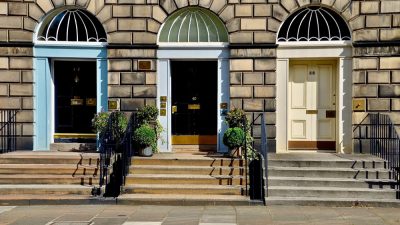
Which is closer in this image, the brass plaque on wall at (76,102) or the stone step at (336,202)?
the stone step at (336,202)

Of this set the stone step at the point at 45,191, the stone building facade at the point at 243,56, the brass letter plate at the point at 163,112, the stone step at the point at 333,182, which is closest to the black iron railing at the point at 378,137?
the stone building facade at the point at 243,56

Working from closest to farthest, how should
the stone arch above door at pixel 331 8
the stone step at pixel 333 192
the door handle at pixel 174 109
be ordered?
the stone step at pixel 333 192
the stone arch above door at pixel 331 8
the door handle at pixel 174 109

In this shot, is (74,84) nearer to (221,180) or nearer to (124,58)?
(124,58)

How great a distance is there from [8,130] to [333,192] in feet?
26.6

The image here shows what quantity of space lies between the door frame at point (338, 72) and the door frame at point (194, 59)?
4.51 ft

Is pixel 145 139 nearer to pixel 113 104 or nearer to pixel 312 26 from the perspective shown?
pixel 113 104

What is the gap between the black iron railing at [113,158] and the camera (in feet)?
36.7

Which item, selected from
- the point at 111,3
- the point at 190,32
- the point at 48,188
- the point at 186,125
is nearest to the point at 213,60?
the point at 190,32

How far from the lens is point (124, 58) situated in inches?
526

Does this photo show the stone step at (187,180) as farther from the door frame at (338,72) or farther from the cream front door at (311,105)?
the cream front door at (311,105)

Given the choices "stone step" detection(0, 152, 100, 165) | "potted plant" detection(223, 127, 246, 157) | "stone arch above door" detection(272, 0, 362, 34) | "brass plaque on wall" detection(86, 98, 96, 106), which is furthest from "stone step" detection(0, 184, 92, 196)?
"stone arch above door" detection(272, 0, 362, 34)

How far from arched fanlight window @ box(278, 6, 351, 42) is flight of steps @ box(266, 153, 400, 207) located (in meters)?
3.20

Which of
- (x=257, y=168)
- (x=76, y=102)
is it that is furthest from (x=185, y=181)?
(x=76, y=102)

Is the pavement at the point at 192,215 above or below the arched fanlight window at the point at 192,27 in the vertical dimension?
below
